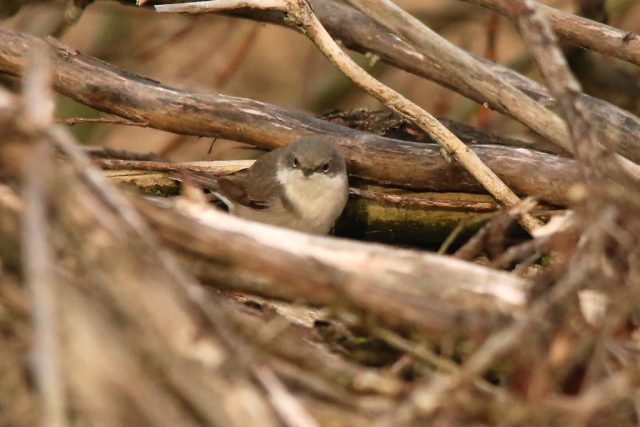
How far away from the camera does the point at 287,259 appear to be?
213 cm

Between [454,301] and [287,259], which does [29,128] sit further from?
[454,301]

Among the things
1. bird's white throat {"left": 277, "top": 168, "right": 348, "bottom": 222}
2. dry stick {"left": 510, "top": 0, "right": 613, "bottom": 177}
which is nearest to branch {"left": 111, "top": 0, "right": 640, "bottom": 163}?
bird's white throat {"left": 277, "top": 168, "right": 348, "bottom": 222}

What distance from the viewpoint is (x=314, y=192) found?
3998mm

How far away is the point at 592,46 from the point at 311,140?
3.25 feet

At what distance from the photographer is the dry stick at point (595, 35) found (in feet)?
11.6

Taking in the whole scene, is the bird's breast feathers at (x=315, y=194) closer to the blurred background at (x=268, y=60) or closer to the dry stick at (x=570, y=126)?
the blurred background at (x=268, y=60)

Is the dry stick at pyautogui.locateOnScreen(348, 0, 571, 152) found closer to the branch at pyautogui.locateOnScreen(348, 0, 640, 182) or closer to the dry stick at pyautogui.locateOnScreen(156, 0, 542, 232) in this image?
the branch at pyautogui.locateOnScreen(348, 0, 640, 182)

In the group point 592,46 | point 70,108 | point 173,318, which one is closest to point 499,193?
point 592,46

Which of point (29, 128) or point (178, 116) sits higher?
point (29, 128)

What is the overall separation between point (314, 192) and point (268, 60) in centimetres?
359

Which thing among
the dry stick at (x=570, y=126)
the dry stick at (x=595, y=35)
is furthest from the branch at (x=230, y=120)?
the dry stick at (x=570, y=126)

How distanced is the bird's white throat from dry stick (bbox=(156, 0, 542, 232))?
39 cm

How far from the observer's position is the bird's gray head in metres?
3.75

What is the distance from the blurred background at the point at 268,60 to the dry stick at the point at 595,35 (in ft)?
2.55
